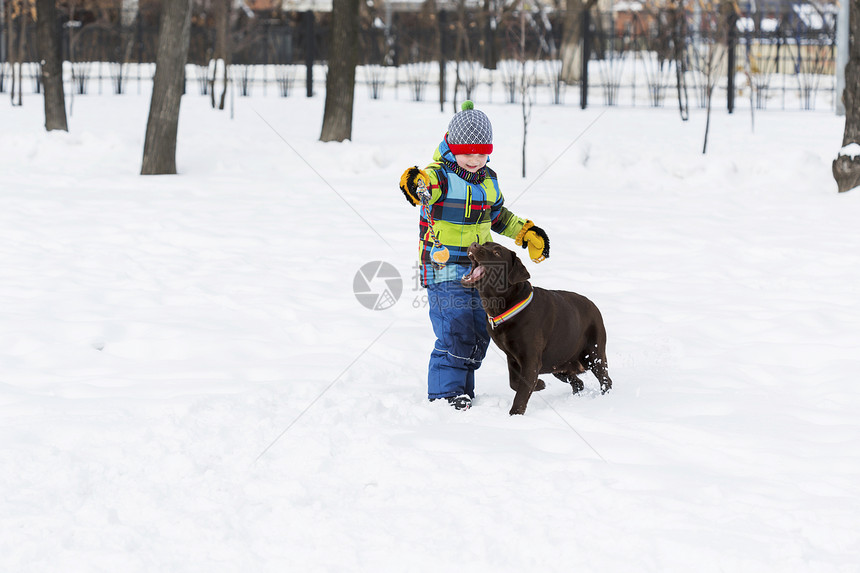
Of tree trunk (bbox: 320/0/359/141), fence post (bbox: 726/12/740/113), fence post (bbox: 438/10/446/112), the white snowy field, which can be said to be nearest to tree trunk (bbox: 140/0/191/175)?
the white snowy field

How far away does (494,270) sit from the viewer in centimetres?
389

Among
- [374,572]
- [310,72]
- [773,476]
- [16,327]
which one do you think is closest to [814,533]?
[773,476]

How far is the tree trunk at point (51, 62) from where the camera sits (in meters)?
12.2

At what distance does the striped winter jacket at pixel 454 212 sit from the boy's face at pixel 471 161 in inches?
1.1

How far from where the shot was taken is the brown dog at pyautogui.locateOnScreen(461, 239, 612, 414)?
12.8ft

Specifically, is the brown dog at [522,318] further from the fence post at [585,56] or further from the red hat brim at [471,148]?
the fence post at [585,56]

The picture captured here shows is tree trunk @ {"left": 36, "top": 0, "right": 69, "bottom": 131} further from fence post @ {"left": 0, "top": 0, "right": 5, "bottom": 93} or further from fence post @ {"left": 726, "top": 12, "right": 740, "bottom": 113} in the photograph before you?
fence post @ {"left": 726, "top": 12, "right": 740, "bottom": 113}

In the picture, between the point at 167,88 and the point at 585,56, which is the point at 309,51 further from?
the point at 167,88

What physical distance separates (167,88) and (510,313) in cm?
804

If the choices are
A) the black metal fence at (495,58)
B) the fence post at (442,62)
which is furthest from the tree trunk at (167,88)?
the fence post at (442,62)

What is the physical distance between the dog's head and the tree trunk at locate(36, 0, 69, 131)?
34.7ft

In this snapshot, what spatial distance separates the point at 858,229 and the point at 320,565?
7305 mm

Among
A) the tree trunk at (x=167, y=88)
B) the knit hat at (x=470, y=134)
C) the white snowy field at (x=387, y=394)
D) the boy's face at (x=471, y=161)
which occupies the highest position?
the tree trunk at (x=167, y=88)

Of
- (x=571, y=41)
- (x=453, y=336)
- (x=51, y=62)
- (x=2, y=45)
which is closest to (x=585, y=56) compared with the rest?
(x=571, y=41)
